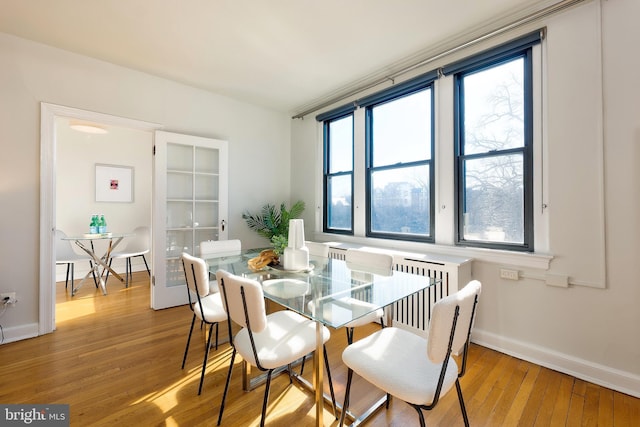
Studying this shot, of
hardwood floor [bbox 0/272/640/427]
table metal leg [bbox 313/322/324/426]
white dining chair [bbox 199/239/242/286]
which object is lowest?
hardwood floor [bbox 0/272/640/427]

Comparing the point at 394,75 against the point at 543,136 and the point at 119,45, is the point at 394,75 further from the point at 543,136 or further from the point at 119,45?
the point at 119,45

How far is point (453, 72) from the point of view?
2.61m

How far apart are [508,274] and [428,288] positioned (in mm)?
651

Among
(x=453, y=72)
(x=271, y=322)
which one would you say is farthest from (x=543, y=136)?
(x=271, y=322)

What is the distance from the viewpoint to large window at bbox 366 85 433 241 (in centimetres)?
294

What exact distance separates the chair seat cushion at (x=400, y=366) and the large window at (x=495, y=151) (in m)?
1.54

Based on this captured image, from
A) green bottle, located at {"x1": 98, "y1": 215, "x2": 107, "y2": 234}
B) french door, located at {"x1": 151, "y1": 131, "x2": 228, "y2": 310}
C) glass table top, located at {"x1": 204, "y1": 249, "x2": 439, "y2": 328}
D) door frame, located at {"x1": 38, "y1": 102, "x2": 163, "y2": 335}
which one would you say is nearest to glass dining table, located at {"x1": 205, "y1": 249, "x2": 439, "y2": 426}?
glass table top, located at {"x1": 204, "y1": 249, "x2": 439, "y2": 328}

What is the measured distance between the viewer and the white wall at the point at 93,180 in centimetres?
456

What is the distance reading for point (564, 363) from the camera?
6.61 ft

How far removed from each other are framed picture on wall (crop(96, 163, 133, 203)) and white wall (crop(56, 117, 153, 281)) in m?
0.07

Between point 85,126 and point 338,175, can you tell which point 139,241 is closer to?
point 85,126

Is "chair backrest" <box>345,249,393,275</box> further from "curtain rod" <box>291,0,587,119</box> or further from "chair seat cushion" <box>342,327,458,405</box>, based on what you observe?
"curtain rod" <box>291,0,587,119</box>

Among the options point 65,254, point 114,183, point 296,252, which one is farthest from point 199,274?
point 114,183

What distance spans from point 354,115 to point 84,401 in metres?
3.67
